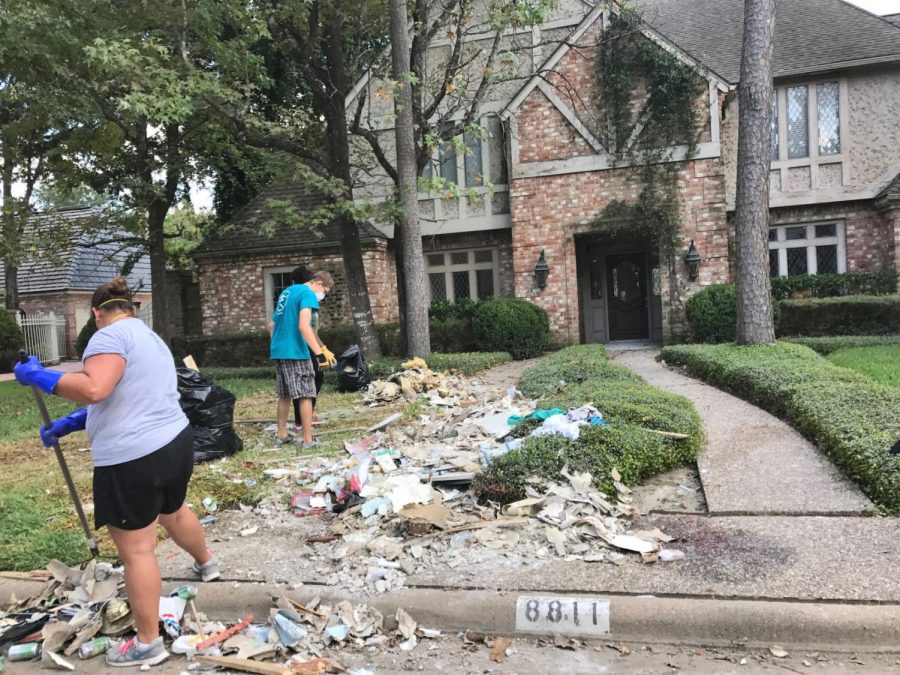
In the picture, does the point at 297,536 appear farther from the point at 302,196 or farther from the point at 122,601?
the point at 302,196

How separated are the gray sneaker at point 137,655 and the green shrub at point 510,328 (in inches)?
472

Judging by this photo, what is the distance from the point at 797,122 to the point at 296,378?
14.2m

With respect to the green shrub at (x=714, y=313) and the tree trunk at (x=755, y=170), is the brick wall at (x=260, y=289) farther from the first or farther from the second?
the tree trunk at (x=755, y=170)

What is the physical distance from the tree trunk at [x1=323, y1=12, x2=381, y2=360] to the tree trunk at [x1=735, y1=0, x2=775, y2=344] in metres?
6.80

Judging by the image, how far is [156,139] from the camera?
17.2 m

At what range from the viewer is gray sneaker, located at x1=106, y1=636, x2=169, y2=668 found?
3188 mm

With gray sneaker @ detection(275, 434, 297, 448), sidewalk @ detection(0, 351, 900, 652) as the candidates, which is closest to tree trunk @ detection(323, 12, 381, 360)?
gray sneaker @ detection(275, 434, 297, 448)

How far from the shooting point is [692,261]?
15.0 meters

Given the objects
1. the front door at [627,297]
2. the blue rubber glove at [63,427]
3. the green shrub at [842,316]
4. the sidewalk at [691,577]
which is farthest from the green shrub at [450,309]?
the blue rubber glove at [63,427]

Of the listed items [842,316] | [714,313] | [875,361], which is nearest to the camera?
[875,361]

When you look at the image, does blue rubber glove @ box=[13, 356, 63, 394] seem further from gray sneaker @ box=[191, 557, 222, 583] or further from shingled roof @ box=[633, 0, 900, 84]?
shingled roof @ box=[633, 0, 900, 84]

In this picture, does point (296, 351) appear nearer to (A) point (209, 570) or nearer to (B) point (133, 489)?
(A) point (209, 570)

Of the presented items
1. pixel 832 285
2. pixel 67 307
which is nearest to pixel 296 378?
pixel 832 285

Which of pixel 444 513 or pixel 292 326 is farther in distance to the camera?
pixel 292 326
